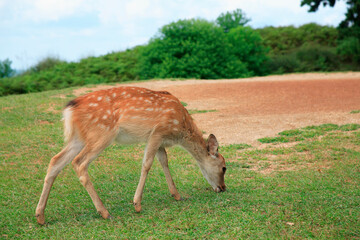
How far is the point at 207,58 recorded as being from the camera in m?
21.8

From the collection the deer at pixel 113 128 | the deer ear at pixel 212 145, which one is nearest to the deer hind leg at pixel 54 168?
the deer at pixel 113 128

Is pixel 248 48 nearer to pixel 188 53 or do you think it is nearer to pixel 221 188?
pixel 188 53

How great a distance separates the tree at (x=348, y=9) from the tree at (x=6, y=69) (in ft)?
64.8

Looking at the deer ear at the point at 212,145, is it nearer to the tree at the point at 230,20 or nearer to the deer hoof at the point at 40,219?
the deer hoof at the point at 40,219

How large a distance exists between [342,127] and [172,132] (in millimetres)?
5683

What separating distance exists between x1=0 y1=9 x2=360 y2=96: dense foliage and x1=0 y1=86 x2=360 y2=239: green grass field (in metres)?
12.6

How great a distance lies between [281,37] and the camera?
35531 millimetres

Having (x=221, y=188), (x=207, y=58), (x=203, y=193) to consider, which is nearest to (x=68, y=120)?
(x=203, y=193)

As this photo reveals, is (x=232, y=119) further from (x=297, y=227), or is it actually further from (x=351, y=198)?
(x=297, y=227)

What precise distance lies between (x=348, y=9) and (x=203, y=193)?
25453mm

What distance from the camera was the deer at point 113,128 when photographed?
204 inches

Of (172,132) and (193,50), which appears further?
(193,50)

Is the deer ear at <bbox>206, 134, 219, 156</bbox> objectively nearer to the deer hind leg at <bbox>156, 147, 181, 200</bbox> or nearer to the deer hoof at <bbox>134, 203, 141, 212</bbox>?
the deer hind leg at <bbox>156, 147, 181, 200</bbox>

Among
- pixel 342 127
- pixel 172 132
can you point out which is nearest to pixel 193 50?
pixel 342 127
